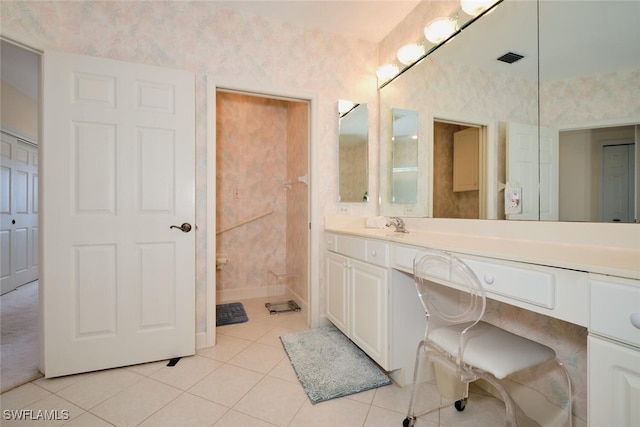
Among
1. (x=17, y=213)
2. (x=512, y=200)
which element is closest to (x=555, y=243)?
(x=512, y=200)

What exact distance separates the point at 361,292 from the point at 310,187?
1035mm

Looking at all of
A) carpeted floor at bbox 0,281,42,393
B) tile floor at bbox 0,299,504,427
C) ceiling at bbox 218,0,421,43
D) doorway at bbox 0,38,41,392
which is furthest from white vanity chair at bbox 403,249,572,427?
doorway at bbox 0,38,41,392

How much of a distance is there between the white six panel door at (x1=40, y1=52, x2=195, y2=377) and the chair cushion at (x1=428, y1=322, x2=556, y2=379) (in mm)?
1668

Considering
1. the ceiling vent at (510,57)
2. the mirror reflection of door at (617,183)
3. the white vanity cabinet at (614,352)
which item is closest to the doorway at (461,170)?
the ceiling vent at (510,57)

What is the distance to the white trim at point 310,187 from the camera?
211cm

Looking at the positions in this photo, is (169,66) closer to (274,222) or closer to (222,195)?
(222,195)

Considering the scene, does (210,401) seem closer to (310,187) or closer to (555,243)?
(310,187)

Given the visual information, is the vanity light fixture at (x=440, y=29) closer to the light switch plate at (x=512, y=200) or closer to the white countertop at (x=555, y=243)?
the light switch plate at (x=512, y=200)

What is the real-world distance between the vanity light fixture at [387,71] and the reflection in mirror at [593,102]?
1165mm

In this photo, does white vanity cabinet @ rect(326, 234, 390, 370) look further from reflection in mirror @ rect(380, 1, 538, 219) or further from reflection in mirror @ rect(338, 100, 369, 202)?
reflection in mirror @ rect(380, 1, 538, 219)

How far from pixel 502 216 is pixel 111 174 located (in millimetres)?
2383

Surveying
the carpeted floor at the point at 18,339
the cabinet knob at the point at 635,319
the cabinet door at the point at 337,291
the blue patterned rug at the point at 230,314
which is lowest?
the blue patterned rug at the point at 230,314

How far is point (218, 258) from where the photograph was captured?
10.1ft

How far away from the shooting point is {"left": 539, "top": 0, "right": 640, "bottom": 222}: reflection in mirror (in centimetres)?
104
